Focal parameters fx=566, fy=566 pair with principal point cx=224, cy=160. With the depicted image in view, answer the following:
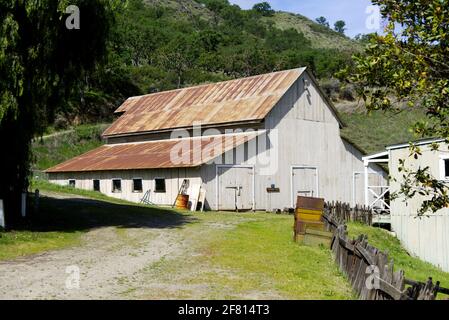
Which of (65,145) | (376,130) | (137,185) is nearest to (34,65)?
(137,185)

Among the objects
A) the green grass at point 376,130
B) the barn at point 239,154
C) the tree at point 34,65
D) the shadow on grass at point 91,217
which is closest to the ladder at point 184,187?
the barn at point 239,154

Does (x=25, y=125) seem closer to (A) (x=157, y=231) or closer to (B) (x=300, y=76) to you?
(A) (x=157, y=231)

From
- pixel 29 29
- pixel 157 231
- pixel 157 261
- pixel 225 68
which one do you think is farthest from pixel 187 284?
pixel 225 68

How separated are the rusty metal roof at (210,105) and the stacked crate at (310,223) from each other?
14.3 metres

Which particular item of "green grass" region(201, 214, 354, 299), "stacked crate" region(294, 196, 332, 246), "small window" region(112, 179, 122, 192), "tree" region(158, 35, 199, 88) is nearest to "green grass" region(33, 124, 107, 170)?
"small window" region(112, 179, 122, 192)

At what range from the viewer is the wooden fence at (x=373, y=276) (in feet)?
26.7

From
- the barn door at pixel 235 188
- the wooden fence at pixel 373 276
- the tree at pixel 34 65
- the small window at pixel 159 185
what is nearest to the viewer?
the wooden fence at pixel 373 276

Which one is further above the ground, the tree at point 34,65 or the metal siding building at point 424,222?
the tree at point 34,65

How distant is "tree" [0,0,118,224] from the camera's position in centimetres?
1631

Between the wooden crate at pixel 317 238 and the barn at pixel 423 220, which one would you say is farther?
the barn at pixel 423 220

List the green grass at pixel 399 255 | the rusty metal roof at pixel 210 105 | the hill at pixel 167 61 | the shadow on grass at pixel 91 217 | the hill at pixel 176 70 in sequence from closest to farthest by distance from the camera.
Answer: the green grass at pixel 399 255 < the shadow on grass at pixel 91 217 < the rusty metal roof at pixel 210 105 < the hill at pixel 176 70 < the hill at pixel 167 61

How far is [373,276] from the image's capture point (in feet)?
30.4

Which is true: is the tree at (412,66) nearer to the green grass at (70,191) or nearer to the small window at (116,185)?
the green grass at (70,191)

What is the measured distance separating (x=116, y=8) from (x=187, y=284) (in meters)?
10.8
